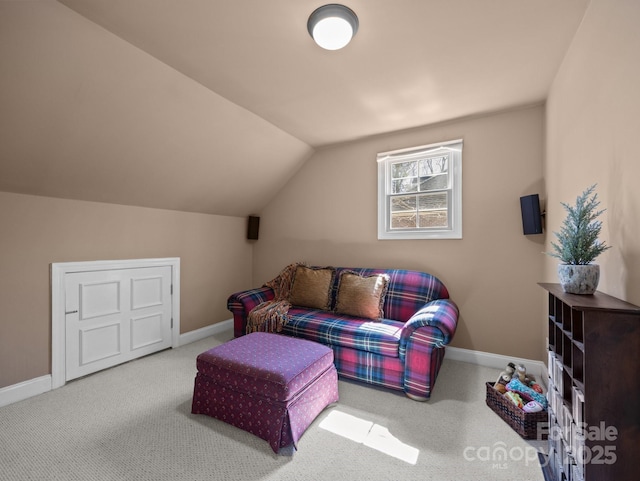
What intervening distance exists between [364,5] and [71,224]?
9.56 ft

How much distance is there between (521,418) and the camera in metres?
1.80

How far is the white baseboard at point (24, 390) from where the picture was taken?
2.14 meters

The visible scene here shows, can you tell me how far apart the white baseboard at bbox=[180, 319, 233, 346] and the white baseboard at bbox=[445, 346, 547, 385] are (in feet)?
9.42

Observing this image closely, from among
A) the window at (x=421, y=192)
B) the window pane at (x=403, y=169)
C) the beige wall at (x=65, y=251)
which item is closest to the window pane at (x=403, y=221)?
the window at (x=421, y=192)

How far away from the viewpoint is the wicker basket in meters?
1.78

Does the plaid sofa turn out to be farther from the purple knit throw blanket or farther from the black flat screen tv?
the black flat screen tv

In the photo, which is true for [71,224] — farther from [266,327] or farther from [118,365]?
[266,327]

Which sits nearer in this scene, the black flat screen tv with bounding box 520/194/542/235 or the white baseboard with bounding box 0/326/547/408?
the white baseboard with bounding box 0/326/547/408

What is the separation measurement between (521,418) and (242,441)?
1.77 meters

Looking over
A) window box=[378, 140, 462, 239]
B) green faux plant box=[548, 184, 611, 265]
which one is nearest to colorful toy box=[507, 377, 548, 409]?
green faux plant box=[548, 184, 611, 265]

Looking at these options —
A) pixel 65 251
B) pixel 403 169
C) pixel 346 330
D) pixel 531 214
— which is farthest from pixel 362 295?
→ pixel 65 251

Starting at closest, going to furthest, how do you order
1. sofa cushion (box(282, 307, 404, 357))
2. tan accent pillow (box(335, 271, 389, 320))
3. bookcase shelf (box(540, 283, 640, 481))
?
bookcase shelf (box(540, 283, 640, 481)) → sofa cushion (box(282, 307, 404, 357)) → tan accent pillow (box(335, 271, 389, 320))

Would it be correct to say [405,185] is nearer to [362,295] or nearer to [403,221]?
[403,221]

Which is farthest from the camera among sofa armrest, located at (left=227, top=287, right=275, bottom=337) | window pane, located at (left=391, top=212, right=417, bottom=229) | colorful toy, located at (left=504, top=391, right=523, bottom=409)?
window pane, located at (left=391, top=212, right=417, bottom=229)
